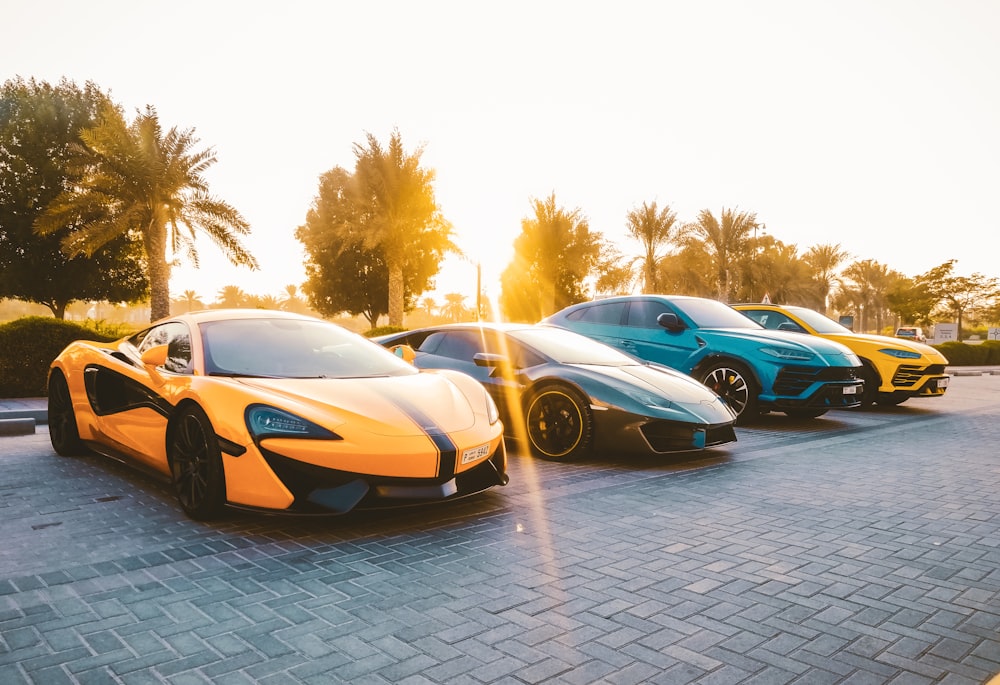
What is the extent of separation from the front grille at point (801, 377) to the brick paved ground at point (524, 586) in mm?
3010

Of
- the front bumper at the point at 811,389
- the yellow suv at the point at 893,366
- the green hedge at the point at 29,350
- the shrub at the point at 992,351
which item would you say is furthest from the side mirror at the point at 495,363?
the shrub at the point at 992,351

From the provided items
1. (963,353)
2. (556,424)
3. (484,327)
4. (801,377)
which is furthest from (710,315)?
(963,353)

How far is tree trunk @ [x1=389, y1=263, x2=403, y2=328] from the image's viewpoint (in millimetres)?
28469

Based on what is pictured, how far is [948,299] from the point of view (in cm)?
5769

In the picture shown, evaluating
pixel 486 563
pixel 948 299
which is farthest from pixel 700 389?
pixel 948 299

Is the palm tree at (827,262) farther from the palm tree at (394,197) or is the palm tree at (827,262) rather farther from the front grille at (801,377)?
the front grille at (801,377)

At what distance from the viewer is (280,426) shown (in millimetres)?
4039

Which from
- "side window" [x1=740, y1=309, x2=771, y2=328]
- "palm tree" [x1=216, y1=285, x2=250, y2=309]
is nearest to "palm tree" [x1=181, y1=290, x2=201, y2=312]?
"palm tree" [x1=216, y1=285, x2=250, y2=309]

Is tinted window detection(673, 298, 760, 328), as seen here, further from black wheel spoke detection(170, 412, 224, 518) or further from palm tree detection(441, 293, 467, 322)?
palm tree detection(441, 293, 467, 322)

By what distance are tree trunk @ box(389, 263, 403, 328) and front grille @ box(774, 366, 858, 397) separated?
2089cm

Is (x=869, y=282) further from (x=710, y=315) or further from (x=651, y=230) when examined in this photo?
(x=710, y=315)

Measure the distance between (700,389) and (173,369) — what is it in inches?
182

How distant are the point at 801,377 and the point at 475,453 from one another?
5.69m

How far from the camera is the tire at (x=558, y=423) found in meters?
6.31
